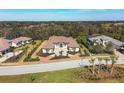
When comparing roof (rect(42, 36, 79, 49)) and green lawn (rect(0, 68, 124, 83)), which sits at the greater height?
roof (rect(42, 36, 79, 49))

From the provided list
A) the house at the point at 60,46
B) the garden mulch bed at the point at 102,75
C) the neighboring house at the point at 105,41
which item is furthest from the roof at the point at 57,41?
the garden mulch bed at the point at 102,75

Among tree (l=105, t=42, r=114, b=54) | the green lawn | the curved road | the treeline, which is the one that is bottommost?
the green lawn

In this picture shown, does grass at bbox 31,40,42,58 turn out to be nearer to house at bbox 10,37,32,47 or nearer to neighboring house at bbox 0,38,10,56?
house at bbox 10,37,32,47

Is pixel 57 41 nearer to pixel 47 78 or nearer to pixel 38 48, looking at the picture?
→ pixel 38 48

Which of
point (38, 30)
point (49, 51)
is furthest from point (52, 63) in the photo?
point (38, 30)

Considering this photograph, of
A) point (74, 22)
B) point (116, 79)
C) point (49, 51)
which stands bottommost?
point (116, 79)

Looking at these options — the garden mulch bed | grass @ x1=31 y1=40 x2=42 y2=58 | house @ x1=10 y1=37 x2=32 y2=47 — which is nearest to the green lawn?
the garden mulch bed
